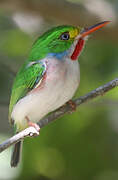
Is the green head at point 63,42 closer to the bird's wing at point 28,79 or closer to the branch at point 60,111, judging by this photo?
the bird's wing at point 28,79

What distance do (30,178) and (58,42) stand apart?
1476 mm

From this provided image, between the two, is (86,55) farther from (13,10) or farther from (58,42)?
(58,42)

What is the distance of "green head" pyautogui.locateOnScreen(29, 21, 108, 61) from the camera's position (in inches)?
174

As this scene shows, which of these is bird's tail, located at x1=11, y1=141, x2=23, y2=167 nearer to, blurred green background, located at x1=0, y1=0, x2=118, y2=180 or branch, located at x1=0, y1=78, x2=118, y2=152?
blurred green background, located at x1=0, y1=0, x2=118, y2=180

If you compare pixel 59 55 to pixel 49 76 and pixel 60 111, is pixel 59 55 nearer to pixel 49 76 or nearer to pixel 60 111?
pixel 49 76

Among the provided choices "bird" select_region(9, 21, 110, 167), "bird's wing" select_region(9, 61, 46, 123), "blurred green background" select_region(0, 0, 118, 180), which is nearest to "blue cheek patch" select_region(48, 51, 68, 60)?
"bird" select_region(9, 21, 110, 167)

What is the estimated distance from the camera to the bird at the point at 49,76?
13.9 feet

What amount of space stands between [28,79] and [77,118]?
1.13 m

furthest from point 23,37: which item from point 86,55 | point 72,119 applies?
point 72,119

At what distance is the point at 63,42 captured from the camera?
4453 mm

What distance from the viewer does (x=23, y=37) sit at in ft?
19.4

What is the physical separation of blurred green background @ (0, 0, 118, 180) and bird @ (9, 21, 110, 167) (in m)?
0.64

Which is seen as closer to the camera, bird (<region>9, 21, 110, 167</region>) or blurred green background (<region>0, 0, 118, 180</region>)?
bird (<region>9, 21, 110, 167</region>)

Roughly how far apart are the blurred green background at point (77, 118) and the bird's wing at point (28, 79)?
Result: 2.61 feet
